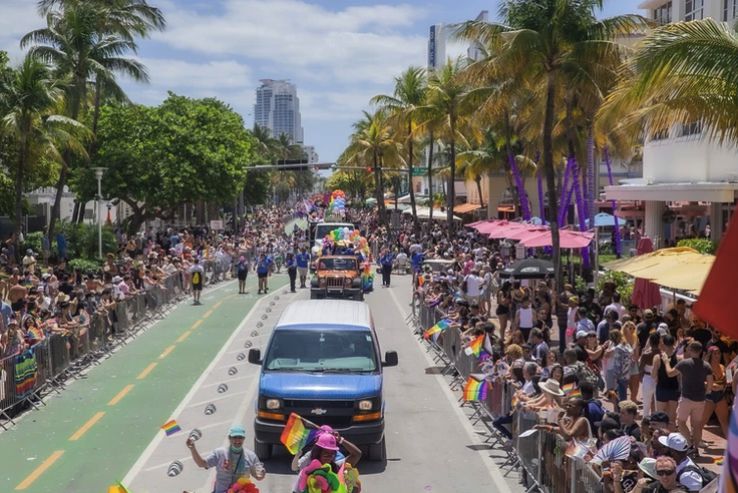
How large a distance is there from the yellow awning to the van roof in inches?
211

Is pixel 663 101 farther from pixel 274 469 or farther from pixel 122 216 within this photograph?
pixel 122 216

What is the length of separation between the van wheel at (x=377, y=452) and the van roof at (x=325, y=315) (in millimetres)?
1814

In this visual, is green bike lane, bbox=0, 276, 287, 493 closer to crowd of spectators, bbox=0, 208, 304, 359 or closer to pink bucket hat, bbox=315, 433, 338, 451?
crowd of spectators, bbox=0, 208, 304, 359

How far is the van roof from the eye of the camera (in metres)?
13.8

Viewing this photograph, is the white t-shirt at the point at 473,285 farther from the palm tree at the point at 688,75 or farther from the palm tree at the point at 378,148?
the palm tree at the point at 378,148

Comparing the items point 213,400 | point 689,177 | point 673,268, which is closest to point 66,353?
point 213,400

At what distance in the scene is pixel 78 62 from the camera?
43719 millimetres

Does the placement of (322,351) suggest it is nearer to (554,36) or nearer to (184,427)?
(184,427)

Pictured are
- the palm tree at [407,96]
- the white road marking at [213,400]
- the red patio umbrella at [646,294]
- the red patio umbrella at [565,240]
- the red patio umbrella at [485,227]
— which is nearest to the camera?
the white road marking at [213,400]

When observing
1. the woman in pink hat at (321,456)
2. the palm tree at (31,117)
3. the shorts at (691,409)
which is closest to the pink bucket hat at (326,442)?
the woman in pink hat at (321,456)

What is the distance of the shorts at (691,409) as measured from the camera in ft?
41.3

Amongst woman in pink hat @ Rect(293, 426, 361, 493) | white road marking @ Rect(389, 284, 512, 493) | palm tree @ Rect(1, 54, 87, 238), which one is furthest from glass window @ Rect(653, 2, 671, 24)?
woman in pink hat @ Rect(293, 426, 361, 493)

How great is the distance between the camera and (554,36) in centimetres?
2503

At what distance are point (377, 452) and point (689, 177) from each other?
20.9 metres
